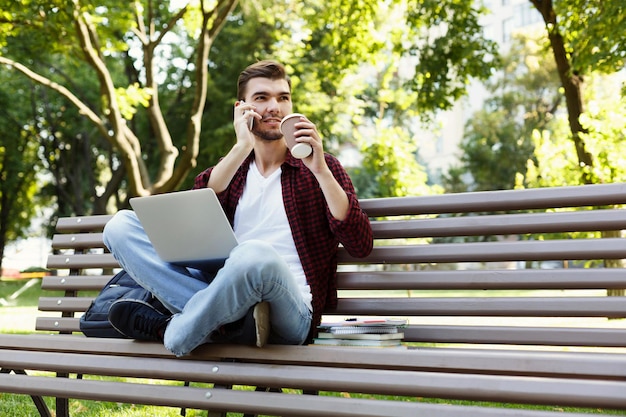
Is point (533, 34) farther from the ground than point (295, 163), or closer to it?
farther from the ground

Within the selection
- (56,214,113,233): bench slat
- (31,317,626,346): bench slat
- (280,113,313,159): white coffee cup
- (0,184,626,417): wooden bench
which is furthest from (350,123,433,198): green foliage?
(280,113,313,159): white coffee cup

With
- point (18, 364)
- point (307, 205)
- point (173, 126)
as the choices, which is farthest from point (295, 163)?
point (173, 126)

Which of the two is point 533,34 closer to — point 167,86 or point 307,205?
point 167,86

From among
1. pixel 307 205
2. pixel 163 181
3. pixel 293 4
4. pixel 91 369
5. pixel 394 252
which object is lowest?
pixel 91 369

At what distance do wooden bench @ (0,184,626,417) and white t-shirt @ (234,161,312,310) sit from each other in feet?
1.01

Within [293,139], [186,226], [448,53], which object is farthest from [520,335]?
[448,53]

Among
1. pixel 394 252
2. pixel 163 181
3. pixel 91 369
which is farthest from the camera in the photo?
pixel 163 181

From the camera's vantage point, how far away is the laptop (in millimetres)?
2881

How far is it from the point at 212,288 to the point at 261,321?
218mm

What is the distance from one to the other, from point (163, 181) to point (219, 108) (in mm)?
9616

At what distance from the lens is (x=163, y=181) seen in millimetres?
13977

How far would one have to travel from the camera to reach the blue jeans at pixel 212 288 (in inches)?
104

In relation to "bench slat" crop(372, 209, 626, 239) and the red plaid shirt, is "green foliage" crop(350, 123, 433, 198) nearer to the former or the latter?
the red plaid shirt

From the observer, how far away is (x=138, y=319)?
118 inches
